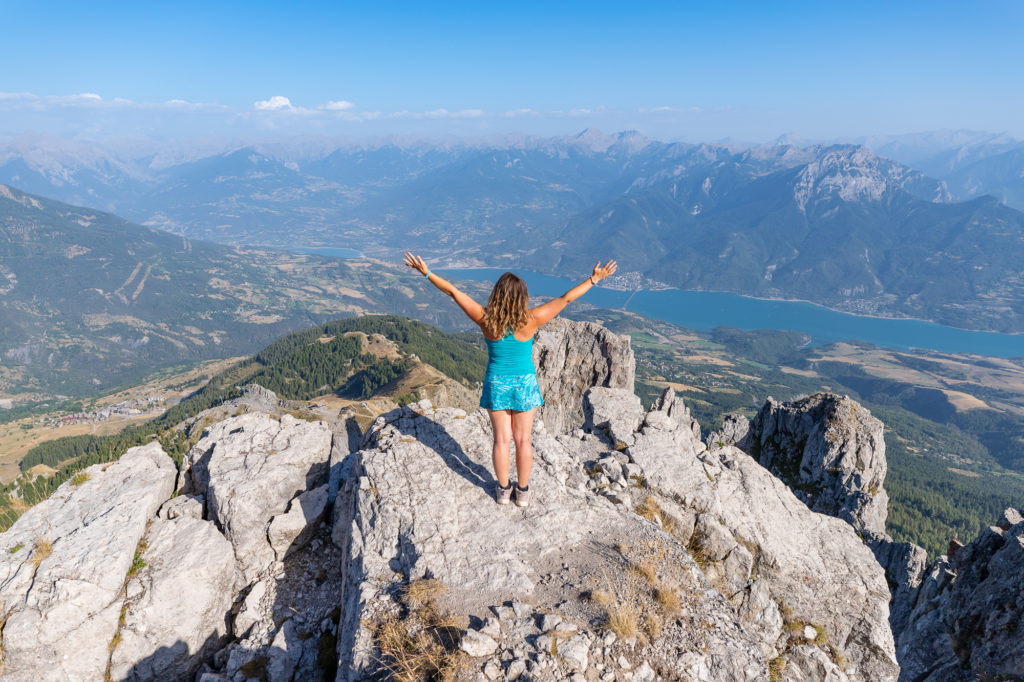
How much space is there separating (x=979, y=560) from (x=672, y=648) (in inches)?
589

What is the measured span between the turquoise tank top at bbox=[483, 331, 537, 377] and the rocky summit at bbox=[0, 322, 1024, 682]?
11.0 ft

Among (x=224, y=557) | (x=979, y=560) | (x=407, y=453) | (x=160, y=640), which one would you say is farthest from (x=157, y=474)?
(x=979, y=560)

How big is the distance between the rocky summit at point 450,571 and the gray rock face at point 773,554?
73 millimetres

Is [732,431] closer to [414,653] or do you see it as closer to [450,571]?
[450,571]

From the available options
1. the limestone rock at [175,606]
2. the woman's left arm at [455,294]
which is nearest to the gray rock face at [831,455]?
the woman's left arm at [455,294]

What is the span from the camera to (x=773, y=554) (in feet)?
42.8

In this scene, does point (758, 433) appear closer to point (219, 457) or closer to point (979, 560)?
point (979, 560)

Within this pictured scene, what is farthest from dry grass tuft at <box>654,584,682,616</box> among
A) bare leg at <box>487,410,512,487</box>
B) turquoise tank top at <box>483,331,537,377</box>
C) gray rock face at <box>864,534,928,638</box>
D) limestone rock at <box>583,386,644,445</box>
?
gray rock face at <box>864,534,928,638</box>

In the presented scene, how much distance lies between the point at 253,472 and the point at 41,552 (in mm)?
4653

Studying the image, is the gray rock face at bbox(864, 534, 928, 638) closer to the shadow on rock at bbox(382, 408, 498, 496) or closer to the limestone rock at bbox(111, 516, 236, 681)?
the shadow on rock at bbox(382, 408, 498, 496)

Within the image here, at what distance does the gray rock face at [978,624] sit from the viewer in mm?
11289

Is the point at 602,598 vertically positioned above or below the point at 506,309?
below

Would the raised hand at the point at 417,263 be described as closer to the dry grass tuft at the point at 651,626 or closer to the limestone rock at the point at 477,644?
the limestone rock at the point at 477,644

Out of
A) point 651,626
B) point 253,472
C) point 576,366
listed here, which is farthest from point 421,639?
point 576,366
